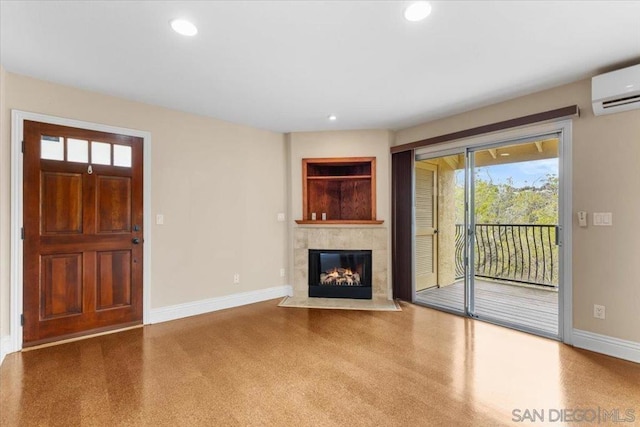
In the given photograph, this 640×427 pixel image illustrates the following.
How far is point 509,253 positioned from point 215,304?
3910mm

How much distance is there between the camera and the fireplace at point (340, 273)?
464 cm

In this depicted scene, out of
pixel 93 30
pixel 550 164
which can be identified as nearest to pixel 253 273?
pixel 93 30

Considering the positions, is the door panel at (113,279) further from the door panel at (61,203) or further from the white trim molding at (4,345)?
the white trim molding at (4,345)

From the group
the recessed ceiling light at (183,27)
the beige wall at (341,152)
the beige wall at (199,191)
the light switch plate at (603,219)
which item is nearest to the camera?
the recessed ceiling light at (183,27)

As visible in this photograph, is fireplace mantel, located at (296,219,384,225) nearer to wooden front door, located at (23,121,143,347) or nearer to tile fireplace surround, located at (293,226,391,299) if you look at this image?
tile fireplace surround, located at (293,226,391,299)

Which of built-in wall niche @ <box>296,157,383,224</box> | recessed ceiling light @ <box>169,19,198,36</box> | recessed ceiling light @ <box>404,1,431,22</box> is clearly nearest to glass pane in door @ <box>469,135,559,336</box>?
built-in wall niche @ <box>296,157,383,224</box>

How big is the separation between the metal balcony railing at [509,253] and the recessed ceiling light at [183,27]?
11.9 ft

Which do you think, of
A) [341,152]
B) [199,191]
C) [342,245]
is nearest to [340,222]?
[342,245]

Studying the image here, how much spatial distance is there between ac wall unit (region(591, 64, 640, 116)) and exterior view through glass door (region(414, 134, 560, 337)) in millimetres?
481

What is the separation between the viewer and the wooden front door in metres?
2.94

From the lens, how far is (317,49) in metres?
2.40

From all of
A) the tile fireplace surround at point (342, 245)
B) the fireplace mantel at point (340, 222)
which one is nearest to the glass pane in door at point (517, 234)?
the tile fireplace surround at point (342, 245)

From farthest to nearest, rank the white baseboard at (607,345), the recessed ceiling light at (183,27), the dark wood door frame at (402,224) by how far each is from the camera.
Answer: the dark wood door frame at (402,224) < the white baseboard at (607,345) < the recessed ceiling light at (183,27)

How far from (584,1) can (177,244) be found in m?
4.26
